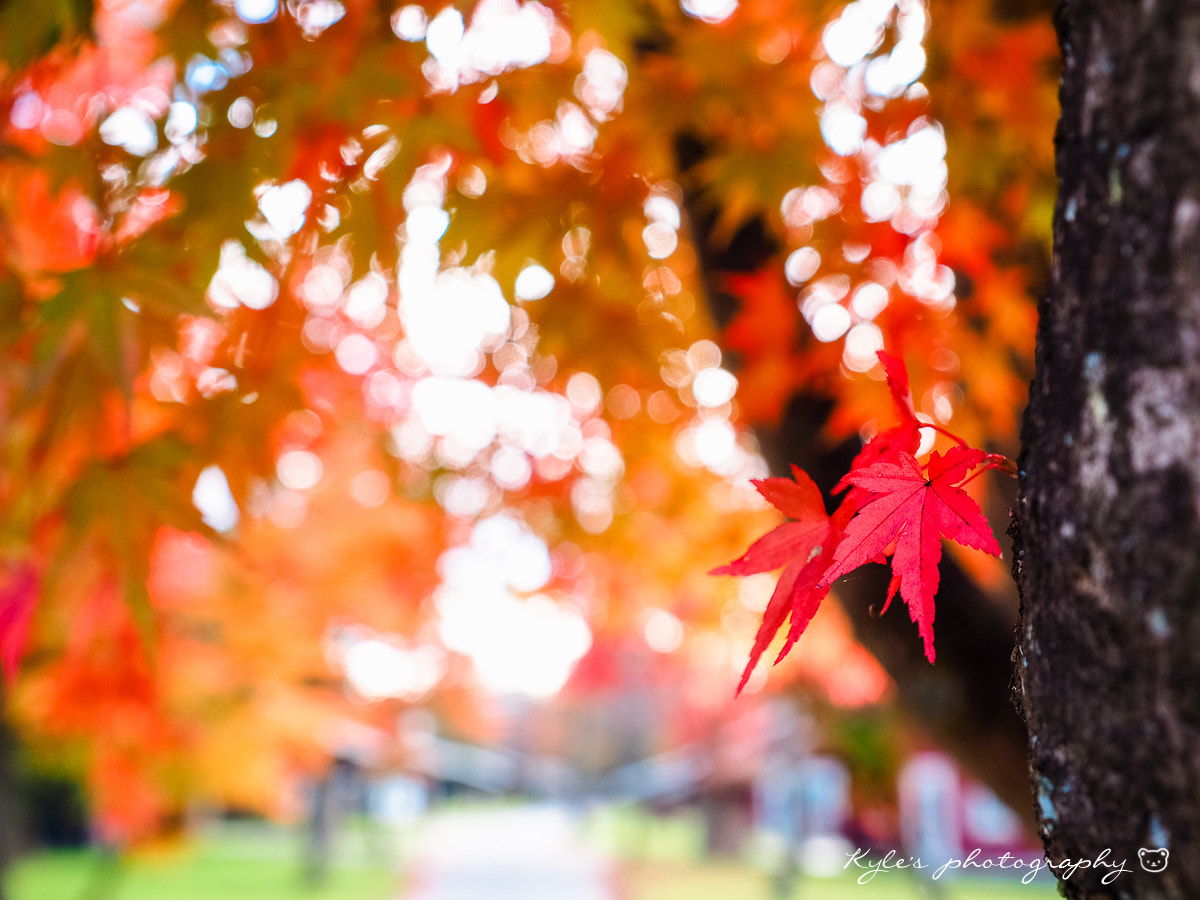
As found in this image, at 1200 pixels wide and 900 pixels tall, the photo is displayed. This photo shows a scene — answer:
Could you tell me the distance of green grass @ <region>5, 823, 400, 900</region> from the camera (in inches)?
461

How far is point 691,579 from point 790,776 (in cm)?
841

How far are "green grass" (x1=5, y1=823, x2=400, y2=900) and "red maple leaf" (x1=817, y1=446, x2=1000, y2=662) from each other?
27.4ft

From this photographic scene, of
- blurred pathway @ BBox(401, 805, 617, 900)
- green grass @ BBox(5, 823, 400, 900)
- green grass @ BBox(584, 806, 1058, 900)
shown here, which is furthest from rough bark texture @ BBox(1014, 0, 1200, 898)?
blurred pathway @ BBox(401, 805, 617, 900)

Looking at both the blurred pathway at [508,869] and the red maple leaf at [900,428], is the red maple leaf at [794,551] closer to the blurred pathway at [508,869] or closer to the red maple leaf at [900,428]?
the red maple leaf at [900,428]

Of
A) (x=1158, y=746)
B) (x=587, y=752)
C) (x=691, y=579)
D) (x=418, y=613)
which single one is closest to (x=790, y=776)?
(x=418, y=613)

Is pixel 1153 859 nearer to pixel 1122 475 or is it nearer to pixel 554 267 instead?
pixel 1122 475

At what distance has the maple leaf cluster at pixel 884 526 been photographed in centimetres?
79

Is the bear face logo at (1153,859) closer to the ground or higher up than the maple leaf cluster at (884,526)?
closer to the ground

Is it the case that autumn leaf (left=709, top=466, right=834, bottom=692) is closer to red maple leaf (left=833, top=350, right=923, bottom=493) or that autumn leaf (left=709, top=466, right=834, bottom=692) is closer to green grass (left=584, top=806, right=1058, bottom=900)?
red maple leaf (left=833, top=350, right=923, bottom=493)

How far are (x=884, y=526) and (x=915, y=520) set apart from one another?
0.04 metres

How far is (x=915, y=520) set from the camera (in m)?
0.82

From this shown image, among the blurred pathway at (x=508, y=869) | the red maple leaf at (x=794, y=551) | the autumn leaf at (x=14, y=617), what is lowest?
the blurred pathway at (x=508, y=869)

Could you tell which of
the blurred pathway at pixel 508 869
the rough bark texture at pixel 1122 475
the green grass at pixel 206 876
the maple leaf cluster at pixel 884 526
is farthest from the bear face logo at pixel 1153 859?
the blurred pathway at pixel 508 869

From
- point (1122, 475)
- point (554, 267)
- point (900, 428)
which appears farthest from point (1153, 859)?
point (554, 267)
